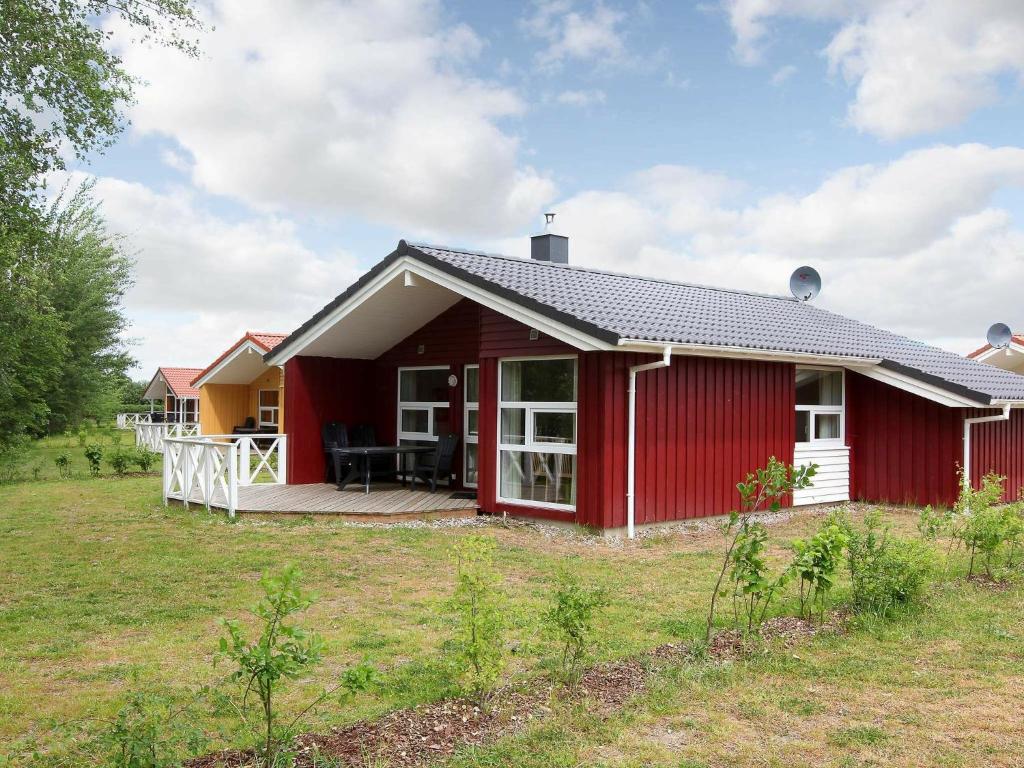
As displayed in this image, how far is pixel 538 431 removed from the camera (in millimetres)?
10500

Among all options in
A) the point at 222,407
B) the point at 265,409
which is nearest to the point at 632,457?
the point at 265,409

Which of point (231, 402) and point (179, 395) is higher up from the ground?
point (179, 395)

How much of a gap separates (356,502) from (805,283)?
10.7 m

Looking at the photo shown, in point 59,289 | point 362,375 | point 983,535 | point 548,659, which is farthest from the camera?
point 59,289

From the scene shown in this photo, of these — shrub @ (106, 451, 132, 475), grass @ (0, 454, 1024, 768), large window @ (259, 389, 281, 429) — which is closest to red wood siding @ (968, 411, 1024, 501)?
grass @ (0, 454, 1024, 768)

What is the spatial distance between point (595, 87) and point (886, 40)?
11.9 ft

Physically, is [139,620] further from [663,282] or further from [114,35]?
[663,282]

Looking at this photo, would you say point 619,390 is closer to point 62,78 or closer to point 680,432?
point 680,432

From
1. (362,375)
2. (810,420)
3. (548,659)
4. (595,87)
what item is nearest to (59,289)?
(362,375)

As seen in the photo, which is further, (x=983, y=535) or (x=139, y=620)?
(x=983, y=535)

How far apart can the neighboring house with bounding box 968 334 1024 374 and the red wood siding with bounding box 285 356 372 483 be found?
1548 cm

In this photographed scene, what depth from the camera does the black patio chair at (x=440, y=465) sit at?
1265 centimetres

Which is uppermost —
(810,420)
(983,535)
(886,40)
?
(886,40)

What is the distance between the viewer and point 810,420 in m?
12.8
